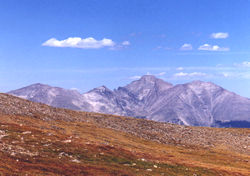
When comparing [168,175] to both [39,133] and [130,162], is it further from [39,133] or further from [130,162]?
[39,133]

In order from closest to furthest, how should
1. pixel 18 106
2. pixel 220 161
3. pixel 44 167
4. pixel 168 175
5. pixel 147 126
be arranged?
pixel 44 167 → pixel 168 175 → pixel 220 161 → pixel 18 106 → pixel 147 126

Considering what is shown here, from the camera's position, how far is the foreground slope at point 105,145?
4488 centimetres

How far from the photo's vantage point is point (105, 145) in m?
66.7

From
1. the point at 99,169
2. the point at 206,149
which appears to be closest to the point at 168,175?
the point at 99,169

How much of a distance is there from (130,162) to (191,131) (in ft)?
254

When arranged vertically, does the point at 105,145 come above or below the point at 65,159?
below

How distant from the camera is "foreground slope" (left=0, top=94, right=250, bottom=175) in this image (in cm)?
4488

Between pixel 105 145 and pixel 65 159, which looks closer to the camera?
pixel 65 159

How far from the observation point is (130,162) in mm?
56000

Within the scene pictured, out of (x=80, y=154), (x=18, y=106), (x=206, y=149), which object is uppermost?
(x=18, y=106)

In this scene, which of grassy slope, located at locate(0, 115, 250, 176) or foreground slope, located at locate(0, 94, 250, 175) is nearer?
grassy slope, located at locate(0, 115, 250, 176)

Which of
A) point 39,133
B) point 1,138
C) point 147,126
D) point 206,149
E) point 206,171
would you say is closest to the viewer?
point 1,138

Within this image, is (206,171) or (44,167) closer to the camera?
(44,167)

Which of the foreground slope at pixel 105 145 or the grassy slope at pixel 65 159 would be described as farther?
the foreground slope at pixel 105 145
